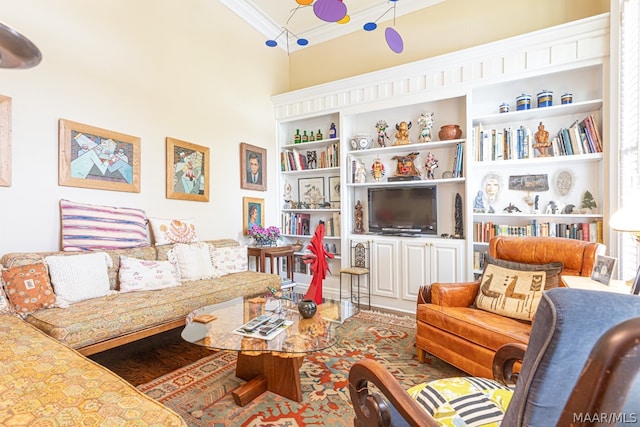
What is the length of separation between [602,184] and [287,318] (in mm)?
3076

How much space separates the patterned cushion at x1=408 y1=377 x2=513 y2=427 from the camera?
1038mm

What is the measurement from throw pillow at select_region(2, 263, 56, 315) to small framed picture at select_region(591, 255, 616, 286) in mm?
3396

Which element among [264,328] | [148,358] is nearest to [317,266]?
[264,328]

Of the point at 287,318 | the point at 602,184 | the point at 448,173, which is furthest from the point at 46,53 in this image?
the point at 602,184

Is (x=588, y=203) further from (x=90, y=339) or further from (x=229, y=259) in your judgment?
(x=90, y=339)

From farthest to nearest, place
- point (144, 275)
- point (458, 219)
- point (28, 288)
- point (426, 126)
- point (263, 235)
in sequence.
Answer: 1. point (263, 235)
2. point (426, 126)
3. point (458, 219)
4. point (144, 275)
5. point (28, 288)

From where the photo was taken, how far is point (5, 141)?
7.24 ft

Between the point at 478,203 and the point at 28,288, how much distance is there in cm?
391

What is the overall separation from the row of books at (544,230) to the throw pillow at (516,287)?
3.27 ft

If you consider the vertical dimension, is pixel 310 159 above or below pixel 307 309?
above

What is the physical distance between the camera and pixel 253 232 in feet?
12.9

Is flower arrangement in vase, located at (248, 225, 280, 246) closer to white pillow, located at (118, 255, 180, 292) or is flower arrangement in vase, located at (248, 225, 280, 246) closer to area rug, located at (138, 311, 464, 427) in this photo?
white pillow, located at (118, 255, 180, 292)

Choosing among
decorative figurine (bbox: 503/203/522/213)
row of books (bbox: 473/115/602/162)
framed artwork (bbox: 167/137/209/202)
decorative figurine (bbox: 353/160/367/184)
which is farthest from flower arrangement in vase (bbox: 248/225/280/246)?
decorative figurine (bbox: 503/203/522/213)

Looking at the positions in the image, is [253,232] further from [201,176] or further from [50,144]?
[50,144]
